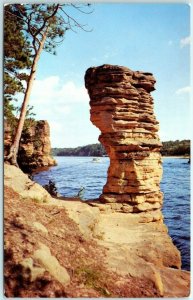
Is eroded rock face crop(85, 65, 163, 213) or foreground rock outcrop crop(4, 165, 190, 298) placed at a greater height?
eroded rock face crop(85, 65, 163, 213)

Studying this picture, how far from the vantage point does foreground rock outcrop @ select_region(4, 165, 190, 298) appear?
4637 mm

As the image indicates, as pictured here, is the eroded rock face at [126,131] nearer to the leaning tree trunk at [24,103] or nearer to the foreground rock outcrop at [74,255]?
the leaning tree trunk at [24,103]

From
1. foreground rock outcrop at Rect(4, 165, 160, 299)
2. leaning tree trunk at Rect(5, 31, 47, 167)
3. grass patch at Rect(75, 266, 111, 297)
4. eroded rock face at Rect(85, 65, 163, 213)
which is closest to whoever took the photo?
foreground rock outcrop at Rect(4, 165, 160, 299)

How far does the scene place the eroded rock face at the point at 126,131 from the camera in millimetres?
8281

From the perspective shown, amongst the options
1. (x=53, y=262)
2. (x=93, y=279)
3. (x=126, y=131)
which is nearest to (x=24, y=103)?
(x=126, y=131)

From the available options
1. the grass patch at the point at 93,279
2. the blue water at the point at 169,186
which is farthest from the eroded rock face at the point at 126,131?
the grass patch at the point at 93,279

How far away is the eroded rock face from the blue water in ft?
2.42

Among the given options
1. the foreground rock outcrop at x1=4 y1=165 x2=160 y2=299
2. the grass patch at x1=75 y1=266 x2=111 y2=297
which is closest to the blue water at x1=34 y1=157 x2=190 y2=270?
the foreground rock outcrop at x1=4 y1=165 x2=160 y2=299

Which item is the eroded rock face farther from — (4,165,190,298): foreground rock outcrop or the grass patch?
the grass patch

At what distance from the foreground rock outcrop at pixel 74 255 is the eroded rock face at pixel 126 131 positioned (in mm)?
1456

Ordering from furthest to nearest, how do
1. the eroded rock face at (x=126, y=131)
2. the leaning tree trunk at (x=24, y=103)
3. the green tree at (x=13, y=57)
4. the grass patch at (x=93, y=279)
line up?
the eroded rock face at (x=126, y=131), the leaning tree trunk at (x=24, y=103), the green tree at (x=13, y=57), the grass patch at (x=93, y=279)

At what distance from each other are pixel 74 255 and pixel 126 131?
4.00 m

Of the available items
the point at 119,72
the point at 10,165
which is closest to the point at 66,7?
the point at 119,72

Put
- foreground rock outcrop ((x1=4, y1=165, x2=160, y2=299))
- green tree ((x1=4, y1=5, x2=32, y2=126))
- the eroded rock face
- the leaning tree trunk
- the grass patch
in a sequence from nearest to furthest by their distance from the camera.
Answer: foreground rock outcrop ((x1=4, y1=165, x2=160, y2=299)) < the grass patch < green tree ((x1=4, y1=5, x2=32, y2=126)) < the leaning tree trunk < the eroded rock face
